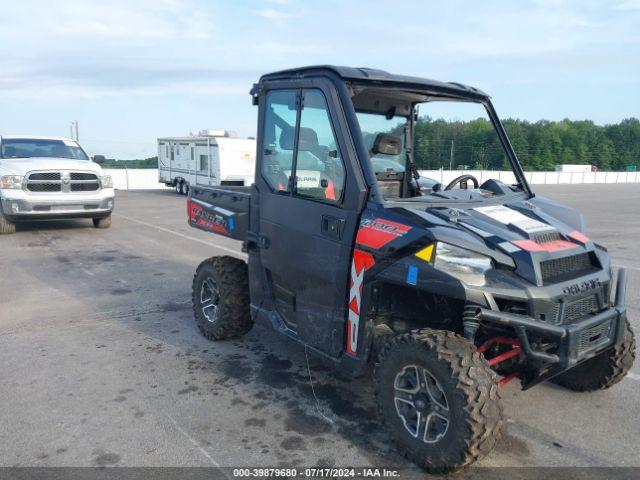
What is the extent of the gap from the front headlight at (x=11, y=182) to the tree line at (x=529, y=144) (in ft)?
29.0

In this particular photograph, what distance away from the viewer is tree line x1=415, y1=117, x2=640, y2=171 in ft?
15.2

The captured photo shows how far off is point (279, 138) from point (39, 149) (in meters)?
9.88

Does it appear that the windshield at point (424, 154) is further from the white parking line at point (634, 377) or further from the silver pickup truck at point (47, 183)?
the silver pickup truck at point (47, 183)

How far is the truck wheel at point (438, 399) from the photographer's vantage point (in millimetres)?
2752

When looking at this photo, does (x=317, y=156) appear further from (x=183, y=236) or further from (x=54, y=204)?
(x=54, y=204)

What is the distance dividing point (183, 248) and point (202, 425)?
699 centimetres

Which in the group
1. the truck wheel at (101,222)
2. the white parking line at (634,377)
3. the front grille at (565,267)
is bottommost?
the white parking line at (634,377)

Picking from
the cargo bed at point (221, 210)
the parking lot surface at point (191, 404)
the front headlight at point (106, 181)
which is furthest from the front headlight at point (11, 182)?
the cargo bed at point (221, 210)

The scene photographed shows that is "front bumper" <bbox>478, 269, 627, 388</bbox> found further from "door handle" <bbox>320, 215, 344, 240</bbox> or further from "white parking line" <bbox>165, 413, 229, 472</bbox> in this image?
"white parking line" <bbox>165, 413, 229, 472</bbox>

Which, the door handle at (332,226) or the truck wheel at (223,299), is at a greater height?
the door handle at (332,226)

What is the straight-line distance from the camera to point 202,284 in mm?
5203

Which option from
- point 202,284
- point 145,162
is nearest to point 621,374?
point 202,284

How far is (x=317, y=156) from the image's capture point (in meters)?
3.63

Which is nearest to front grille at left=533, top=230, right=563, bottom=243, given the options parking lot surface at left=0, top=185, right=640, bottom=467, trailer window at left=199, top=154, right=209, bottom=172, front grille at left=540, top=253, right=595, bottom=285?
front grille at left=540, top=253, right=595, bottom=285
